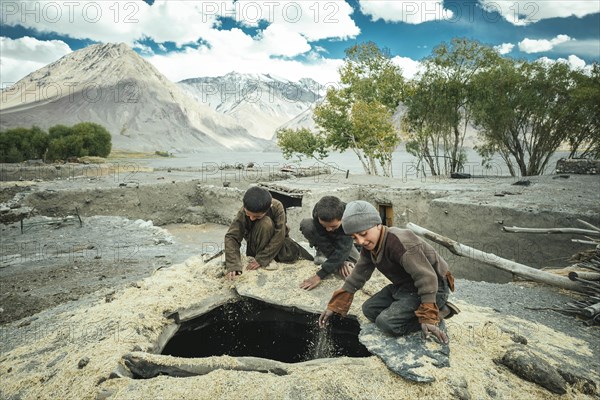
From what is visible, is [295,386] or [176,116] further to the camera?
[176,116]

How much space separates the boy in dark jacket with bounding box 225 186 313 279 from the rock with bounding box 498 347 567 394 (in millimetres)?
2895

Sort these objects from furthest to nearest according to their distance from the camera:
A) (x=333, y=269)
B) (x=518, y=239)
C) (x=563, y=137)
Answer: (x=563, y=137)
(x=518, y=239)
(x=333, y=269)

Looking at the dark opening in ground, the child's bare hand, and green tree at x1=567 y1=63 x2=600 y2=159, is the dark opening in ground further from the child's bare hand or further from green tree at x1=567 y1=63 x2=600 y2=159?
green tree at x1=567 y1=63 x2=600 y2=159

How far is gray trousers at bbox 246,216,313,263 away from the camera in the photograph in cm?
460

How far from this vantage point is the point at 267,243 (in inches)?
186

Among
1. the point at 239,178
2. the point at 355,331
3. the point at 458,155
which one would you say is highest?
the point at 458,155

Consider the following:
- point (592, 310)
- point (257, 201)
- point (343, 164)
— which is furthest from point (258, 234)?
point (343, 164)

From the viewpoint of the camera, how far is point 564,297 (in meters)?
4.29

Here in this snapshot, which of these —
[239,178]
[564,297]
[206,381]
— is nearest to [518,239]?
[564,297]

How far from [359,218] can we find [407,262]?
0.48 meters

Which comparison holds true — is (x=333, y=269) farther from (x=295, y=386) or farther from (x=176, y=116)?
(x=176, y=116)

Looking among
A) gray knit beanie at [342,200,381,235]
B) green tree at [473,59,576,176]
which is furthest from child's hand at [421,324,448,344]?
green tree at [473,59,576,176]

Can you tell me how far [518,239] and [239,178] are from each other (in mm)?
12181

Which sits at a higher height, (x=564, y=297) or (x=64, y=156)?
(x=64, y=156)
